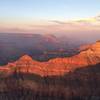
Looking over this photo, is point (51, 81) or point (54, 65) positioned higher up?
point (54, 65)

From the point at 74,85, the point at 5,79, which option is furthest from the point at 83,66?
the point at 5,79

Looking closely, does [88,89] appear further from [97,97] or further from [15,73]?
[15,73]

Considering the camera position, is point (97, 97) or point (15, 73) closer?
point (97, 97)

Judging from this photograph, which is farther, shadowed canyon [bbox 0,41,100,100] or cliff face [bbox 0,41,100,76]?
cliff face [bbox 0,41,100,76]

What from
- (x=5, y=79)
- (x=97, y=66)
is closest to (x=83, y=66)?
(x=97, y=66)

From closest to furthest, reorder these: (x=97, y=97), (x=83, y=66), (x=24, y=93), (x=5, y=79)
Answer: (x=97, y=97) → (x=24, y=93) → (x=5, y=79) → (x=83, y=66)

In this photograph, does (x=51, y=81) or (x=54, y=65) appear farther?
(x=54, y=65)

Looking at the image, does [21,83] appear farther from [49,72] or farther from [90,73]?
[90,73]

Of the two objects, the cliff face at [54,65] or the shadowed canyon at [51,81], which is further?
the cliff face at [54,65]

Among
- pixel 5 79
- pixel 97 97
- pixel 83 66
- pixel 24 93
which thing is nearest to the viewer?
pixel 97 97
